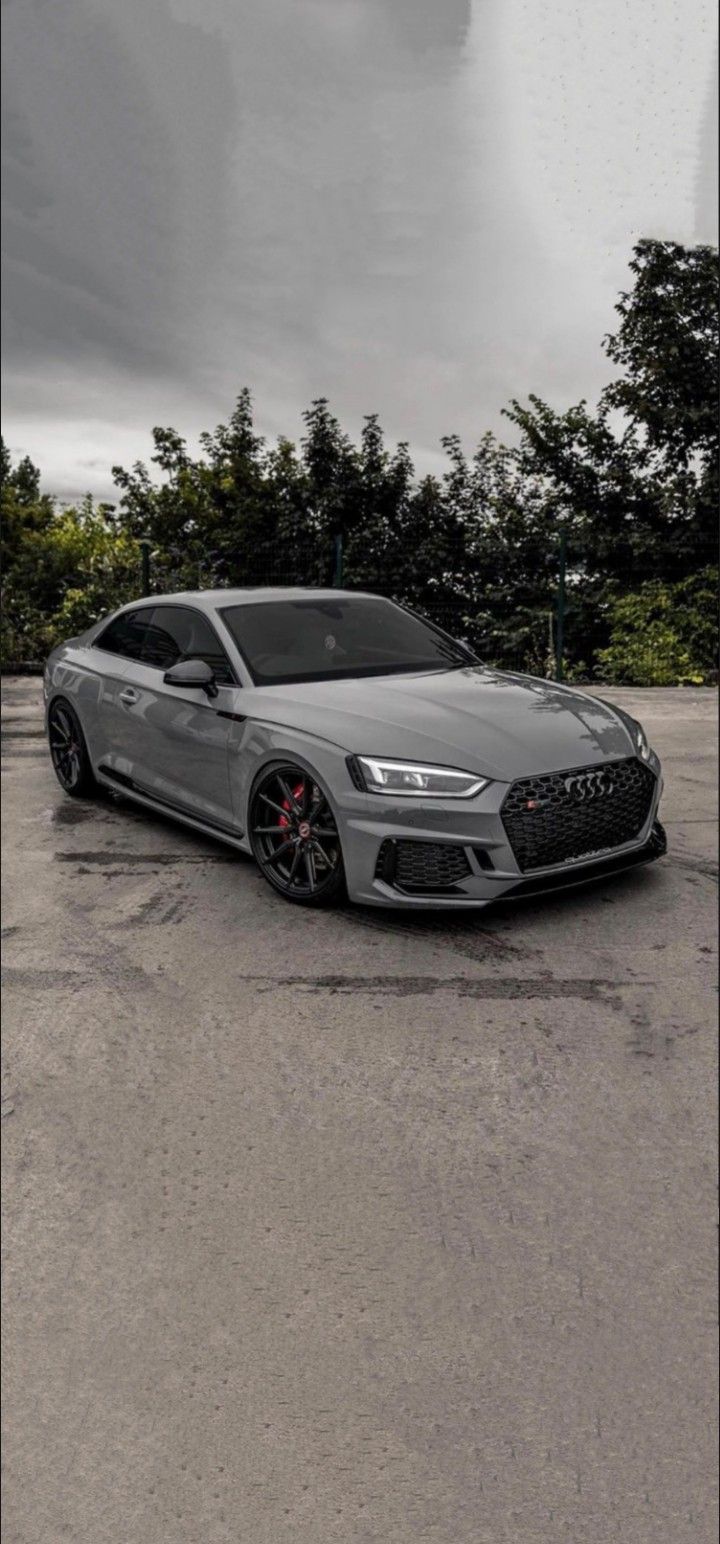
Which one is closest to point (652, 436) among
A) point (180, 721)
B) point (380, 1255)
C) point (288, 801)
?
point (288, 801)

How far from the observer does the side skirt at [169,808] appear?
143 inches

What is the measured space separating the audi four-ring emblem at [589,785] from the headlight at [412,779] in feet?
0.73

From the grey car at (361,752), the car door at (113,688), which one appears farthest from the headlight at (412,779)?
the car door at (113,688)

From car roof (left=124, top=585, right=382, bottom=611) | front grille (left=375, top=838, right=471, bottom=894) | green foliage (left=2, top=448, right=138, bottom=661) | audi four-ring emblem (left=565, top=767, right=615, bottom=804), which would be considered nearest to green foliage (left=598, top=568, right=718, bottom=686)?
audi four-ring emblem (left=565, top=767, right=615, bottom=804)

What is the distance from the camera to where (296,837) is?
11.0 ft

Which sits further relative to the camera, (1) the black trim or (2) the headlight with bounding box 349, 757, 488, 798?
(1) the black trim

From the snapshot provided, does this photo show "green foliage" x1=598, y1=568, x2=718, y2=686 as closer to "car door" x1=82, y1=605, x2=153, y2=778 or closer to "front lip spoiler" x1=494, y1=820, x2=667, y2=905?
"front lip spoiler" x1=494, y1=820, x2=667, y2=905

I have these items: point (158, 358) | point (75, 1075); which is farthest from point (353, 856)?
point (158, 358)

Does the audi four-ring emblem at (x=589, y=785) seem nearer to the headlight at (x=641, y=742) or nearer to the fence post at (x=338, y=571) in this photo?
the headlight at (x=641, y=742)

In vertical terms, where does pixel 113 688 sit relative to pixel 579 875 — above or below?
above

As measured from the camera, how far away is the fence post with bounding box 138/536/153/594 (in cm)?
503

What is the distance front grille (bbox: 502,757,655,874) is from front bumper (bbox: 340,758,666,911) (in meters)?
0.02

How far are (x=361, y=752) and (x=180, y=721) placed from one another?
0.97 metres

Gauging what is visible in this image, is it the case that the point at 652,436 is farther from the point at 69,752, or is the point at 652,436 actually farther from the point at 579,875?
the point at 69,752
